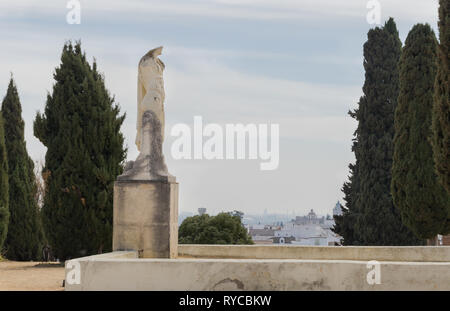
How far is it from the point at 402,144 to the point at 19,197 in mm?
13634

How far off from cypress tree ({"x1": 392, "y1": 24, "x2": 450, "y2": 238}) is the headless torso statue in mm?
11735

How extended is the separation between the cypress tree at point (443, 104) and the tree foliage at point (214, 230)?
1167 centimetres

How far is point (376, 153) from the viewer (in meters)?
25.8

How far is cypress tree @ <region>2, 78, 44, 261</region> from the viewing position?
79.7ft

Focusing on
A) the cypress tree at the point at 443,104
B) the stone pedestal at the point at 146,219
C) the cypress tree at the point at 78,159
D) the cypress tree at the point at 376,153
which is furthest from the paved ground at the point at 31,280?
the cypress tree at the point at 376,153

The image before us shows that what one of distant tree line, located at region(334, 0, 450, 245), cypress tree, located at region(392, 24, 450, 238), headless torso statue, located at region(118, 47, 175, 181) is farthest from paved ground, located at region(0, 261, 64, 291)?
cypress tree, located at region(392, 24, 450, 238)

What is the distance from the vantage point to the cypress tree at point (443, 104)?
15.8 metres

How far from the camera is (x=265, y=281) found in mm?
9242

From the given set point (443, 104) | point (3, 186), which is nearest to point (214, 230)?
point (3, 186)

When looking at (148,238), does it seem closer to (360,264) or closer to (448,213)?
(360,264)

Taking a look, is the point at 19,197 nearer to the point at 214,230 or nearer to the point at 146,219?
the point at 214,230

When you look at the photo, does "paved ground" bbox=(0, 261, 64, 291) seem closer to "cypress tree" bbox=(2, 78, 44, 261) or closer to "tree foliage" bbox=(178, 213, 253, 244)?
"cypress tree" bbox=(2, 78, 44, 261)

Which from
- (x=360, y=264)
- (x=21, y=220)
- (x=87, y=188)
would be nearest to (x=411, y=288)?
(x=360, y=264)

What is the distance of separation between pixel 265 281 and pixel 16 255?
1740 cm
